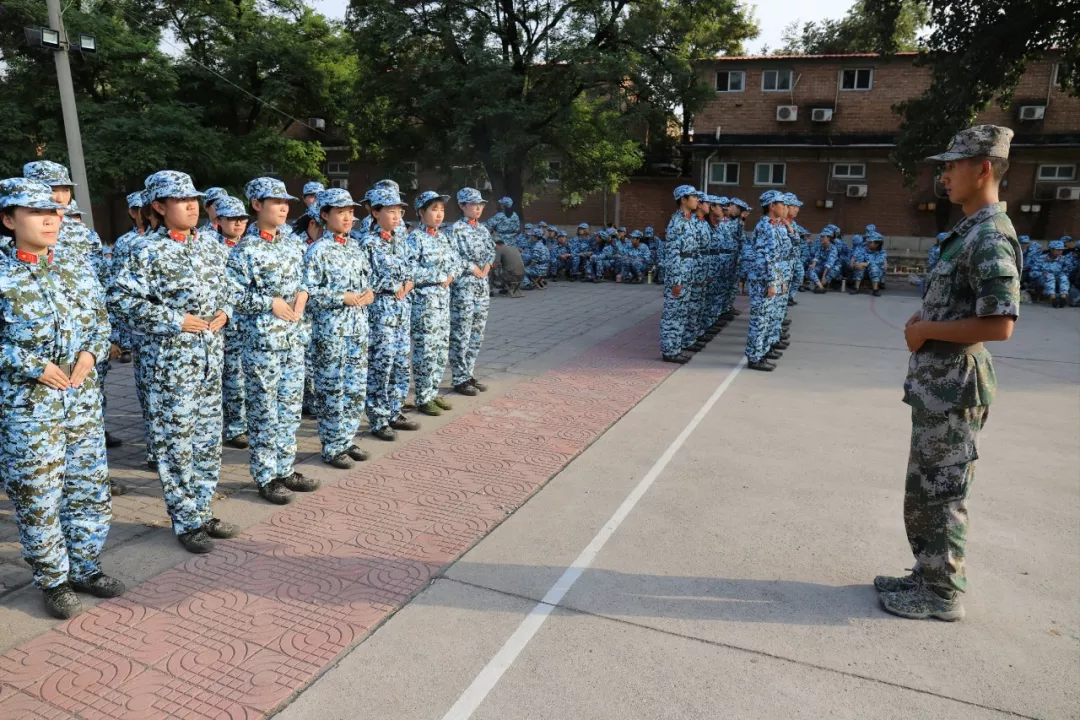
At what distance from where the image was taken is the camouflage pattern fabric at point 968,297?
3.26 metres

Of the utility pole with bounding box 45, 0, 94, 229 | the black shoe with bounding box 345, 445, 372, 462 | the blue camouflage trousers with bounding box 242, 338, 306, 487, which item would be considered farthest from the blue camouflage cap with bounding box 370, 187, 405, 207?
the utility pole with bounding box 45, 0, 94, 229

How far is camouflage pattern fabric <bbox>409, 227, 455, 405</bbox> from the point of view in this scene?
22.0 ft

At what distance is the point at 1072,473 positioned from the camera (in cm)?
575

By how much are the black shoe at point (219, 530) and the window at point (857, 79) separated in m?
26.8

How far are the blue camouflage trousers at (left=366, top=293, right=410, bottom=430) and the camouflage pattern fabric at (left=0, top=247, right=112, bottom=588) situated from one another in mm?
2559

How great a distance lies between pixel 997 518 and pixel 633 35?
63.9ft

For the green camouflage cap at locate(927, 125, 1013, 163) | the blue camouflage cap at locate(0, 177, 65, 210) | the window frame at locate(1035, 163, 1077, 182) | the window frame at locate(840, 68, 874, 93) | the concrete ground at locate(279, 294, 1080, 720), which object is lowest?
the concrete ground at locate(279, 294, 1080, 720)

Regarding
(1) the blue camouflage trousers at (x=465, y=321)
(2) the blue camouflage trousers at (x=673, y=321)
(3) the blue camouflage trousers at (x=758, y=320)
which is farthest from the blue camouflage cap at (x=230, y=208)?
(3) the blue camouflage trousers at (x=758, y=320)

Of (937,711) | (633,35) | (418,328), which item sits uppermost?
(633,35)

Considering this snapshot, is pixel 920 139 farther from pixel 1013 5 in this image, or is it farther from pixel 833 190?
pixel 833 190

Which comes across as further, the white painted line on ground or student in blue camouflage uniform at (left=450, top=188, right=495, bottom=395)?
student in blue camouflage uniform at (left=450, top=188, right=495, bottom=395)

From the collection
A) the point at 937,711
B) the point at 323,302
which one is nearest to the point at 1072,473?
the point at 937,711

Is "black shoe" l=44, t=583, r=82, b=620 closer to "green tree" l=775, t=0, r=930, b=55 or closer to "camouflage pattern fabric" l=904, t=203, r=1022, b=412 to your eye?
"camouflage pattern fabric" l=904, t=203, r=1022, b=412

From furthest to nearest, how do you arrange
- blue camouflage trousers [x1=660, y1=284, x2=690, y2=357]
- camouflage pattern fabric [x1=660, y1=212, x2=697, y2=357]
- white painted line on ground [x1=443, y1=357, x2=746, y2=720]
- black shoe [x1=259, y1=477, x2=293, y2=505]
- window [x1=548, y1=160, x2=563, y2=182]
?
window [x1=548, y1=160, x2=563, y2=182]
blue camouflage trousers [x1=660, y1=284, x2=690, y2=357]
camouflage pattern fabric [x1=660, y1=212, x2=697, y2=357]
black shoe [x1=259, y1=477, x2=293, y2=505]
white painted line on ground [x1=443, y1=357, x2=746, y2=720]
